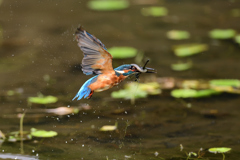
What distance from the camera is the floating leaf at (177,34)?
620 cm

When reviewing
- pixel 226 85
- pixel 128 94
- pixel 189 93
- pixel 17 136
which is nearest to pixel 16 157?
pixel 17 136

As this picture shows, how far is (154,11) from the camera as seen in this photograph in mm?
7344

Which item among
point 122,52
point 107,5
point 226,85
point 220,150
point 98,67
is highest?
point 107,5

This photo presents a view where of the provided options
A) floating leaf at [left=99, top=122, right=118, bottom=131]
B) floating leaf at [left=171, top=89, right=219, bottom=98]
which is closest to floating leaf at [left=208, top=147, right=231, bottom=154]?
floating leaf at [left=99, top=122, right=118, bottom=131]

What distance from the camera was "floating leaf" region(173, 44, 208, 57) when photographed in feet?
18.4

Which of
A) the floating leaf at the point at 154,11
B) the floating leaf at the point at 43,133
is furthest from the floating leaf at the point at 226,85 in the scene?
the floating leaf at the point at 154,11

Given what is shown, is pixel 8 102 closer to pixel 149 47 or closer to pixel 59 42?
pixel 59 42

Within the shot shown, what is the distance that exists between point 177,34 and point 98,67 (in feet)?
14.7

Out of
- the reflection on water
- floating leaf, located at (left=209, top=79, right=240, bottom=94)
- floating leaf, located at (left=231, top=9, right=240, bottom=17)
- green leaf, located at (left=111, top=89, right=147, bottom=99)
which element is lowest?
the reflection on water

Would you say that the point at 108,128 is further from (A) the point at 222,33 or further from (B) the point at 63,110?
(A) the point at 222,33

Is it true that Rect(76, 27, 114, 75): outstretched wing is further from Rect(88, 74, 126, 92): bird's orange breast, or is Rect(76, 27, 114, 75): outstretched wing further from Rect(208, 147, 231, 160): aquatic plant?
Rect(208, 147, 231, 160): aquatic plant

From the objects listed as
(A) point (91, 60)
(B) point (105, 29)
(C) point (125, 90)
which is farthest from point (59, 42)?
(A) point (91, 60)

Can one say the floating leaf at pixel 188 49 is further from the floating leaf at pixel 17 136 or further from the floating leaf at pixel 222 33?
the floating leaf at pixel 17 136

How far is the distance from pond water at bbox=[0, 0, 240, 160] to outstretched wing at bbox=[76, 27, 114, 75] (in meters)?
0.95
